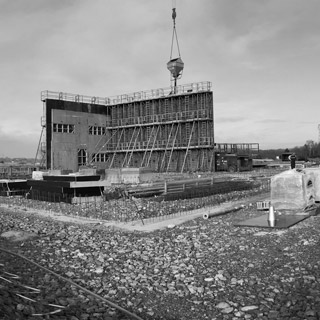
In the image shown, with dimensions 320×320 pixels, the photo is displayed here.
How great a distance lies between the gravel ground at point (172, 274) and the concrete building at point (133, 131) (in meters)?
31.5

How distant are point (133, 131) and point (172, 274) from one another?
42883mm

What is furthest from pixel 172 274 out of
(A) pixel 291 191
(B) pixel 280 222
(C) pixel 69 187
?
(C) pixel 69 187

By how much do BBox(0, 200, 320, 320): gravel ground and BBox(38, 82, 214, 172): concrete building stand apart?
3153 centimetres

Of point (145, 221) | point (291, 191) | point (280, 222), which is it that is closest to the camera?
point (280, 222)

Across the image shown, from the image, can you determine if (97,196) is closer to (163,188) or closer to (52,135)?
(163,188)

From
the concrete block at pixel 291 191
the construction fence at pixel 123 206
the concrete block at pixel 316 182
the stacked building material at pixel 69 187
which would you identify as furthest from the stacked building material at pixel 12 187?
the concrete block at pixel 316 182

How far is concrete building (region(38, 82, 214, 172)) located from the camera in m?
43.3

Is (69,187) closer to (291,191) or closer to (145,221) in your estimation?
(145,221)

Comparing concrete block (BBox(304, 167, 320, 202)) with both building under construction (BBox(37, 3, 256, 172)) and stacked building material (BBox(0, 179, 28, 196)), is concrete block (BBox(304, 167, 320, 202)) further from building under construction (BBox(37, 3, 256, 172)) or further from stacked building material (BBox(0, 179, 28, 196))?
building under construction (BBox(37, 3, 256, 172))

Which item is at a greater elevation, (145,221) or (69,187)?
(69,187)

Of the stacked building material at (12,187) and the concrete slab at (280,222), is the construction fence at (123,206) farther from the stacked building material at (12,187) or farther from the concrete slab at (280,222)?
the concrete slab at (280,222)

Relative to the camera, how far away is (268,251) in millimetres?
8758

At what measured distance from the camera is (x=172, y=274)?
7609 millimetres

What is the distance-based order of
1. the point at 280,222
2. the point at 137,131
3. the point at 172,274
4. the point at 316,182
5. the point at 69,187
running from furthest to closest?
the point at 137,131 < the point at 69,187 < the point at 316,182 < the point at 280,222 < the point at 172,274
